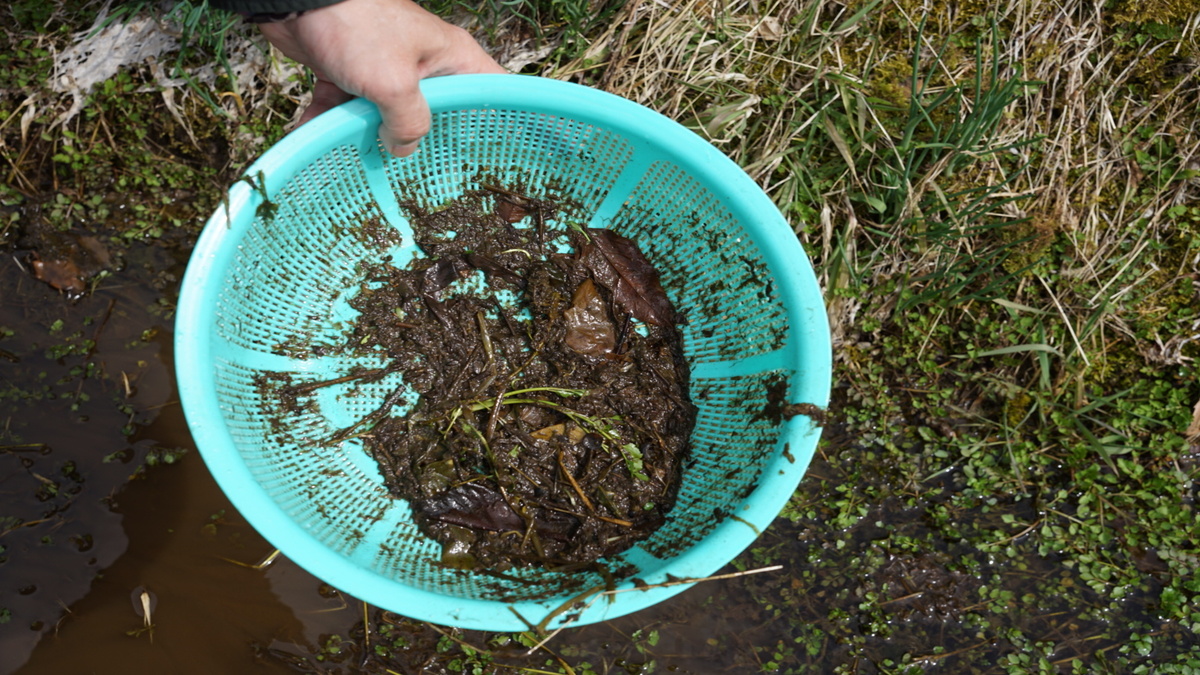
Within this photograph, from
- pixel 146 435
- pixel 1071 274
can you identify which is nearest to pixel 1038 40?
pixel 1071 274

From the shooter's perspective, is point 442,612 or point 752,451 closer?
point 442,612

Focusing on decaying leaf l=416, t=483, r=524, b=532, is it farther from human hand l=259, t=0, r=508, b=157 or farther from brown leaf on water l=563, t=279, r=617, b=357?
human hand l=259, t=0, r=508, b=157

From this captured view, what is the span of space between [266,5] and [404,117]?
1.28 ft

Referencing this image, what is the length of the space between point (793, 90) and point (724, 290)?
805mm

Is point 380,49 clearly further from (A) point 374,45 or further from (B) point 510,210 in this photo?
(B) point 510,210

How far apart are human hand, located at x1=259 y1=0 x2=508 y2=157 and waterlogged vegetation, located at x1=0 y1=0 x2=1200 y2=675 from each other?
25.8 inches

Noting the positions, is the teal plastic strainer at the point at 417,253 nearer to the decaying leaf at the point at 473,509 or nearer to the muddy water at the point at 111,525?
the decaying leaf at the point at 473,509

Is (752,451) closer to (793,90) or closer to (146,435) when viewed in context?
(793,90)

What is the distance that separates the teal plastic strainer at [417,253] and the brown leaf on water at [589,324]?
256mm

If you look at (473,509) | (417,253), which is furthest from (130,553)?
(417,253)

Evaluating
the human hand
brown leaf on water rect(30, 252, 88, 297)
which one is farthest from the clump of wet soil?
brown leaf on water rect(30, 252, 88, 297)

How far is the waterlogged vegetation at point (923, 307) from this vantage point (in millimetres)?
2225

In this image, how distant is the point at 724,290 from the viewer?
218cm

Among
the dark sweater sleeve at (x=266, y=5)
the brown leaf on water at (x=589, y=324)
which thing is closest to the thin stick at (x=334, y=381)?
the brown leaf on water at (x=589, y=324)
